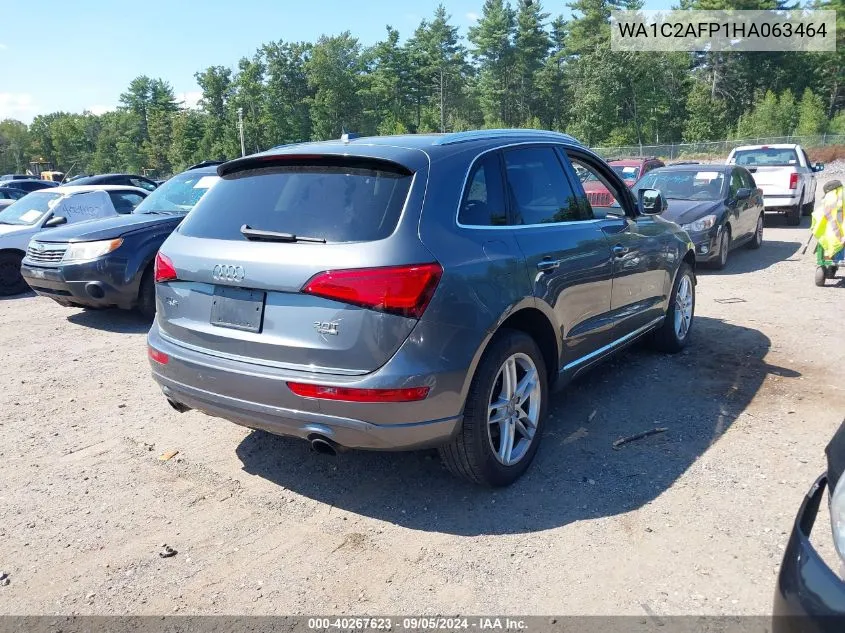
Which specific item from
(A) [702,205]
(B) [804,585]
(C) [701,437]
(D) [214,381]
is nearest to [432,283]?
(D) [214,381]

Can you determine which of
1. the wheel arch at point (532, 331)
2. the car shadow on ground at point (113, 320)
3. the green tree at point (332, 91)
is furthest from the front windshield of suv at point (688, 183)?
the green tree at point (332, 91)

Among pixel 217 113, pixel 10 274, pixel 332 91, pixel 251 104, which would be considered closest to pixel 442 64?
pixel 332 91

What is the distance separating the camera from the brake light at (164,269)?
3609 mm

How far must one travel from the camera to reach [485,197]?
3617mm

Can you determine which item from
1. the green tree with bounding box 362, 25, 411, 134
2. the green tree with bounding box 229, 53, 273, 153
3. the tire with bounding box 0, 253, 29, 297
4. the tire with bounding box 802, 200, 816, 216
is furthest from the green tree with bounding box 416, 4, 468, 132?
the tire with bounding box 0, 253, 29, 297

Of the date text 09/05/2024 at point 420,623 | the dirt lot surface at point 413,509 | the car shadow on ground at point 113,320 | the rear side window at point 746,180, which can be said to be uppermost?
the rear side window at point 746,180

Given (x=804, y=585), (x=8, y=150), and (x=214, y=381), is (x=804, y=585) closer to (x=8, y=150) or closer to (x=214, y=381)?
(x=214, y=381)

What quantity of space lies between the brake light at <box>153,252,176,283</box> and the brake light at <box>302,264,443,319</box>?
3.38ft

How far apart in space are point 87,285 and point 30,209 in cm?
426

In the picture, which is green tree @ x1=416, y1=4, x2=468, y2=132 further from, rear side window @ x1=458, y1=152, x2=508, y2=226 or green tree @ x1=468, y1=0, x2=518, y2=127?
rear side window @ x1=458, y1=152, x2=508, y2=226

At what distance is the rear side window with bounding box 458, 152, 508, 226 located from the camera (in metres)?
3.45

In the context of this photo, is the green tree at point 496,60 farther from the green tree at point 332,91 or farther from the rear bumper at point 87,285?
the rear bumper at point 87,285

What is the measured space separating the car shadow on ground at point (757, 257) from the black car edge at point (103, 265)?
8.00 m

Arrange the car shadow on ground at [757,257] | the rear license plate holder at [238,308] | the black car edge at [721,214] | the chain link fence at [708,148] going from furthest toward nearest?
the chain link fence at [708,148]
the car shadow on ground at [757,257]
the black car edge at [721,214]
the rear license plate holder at [238,308]
